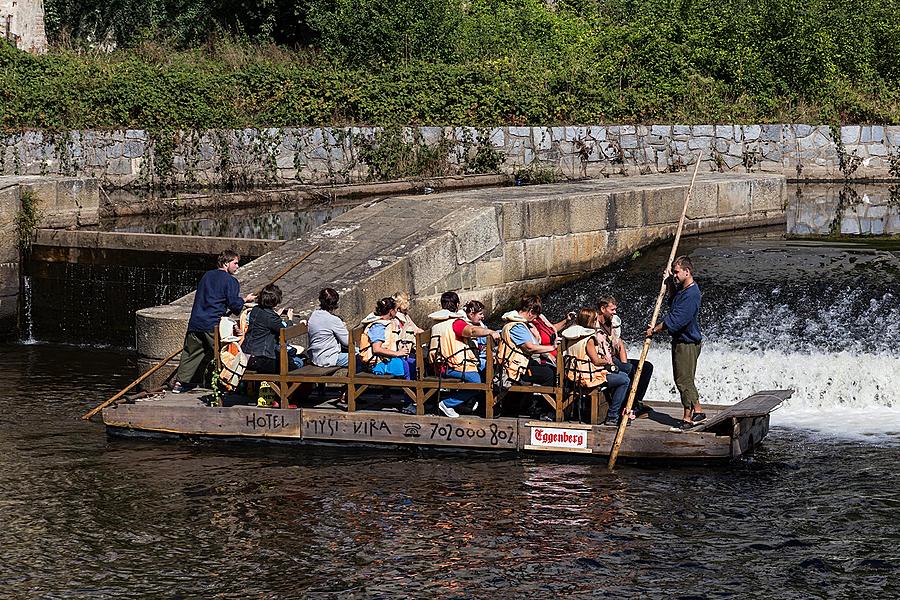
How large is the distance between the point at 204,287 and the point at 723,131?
52.2ft

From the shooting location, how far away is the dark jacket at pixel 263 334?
1366 cm

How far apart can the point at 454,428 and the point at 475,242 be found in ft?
15.3

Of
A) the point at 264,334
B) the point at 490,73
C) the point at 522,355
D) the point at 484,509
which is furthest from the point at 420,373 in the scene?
the point at 490,73

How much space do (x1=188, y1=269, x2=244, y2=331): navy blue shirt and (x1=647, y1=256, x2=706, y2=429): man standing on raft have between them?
4325 millimetres

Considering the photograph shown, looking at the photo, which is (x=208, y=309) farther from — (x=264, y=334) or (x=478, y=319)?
(x=478, y=319)

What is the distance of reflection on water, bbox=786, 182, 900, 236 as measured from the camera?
2134 centimetres

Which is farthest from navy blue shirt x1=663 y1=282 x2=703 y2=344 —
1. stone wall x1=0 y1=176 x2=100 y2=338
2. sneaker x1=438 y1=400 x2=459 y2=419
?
stone wall x1=0 y1=176 x2=100 y2=338

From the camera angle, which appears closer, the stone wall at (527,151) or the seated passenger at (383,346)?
the seated passenger at (383,346)

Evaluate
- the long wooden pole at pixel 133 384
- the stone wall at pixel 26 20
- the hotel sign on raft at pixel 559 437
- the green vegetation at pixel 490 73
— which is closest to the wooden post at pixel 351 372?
the hotel sign on raft at pixel 559 437

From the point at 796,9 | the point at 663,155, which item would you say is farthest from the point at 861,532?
the point at 796,9

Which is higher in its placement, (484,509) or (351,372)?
(351,372)

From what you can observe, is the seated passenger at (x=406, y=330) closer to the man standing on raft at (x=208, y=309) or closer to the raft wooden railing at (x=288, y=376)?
the raft wooden railing at (x=288, y=376)

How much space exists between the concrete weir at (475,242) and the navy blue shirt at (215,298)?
895 mm

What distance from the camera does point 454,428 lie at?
13.1 m
